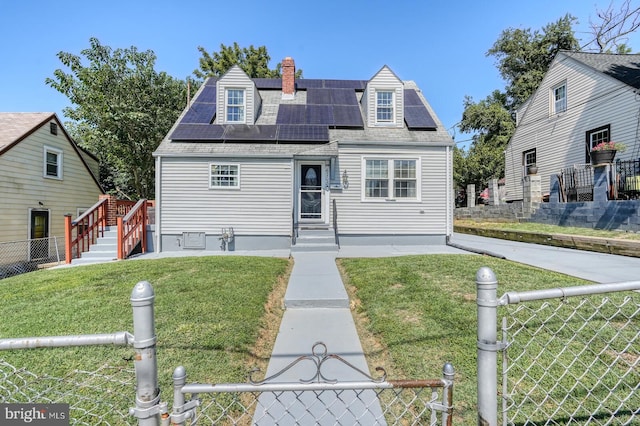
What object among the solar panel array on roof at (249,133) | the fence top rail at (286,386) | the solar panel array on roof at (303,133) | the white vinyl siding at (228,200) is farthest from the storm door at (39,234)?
the fence top rail at (286,386)

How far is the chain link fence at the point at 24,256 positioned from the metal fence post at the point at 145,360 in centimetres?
1164

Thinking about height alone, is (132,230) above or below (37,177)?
below

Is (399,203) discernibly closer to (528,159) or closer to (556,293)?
(556,293)

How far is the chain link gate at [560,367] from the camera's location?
4.67 ft

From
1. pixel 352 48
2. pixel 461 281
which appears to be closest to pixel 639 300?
pixel 461 281

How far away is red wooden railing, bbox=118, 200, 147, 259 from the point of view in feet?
29.0

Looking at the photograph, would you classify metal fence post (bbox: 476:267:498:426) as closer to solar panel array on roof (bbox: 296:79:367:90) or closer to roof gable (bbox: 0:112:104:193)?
solar panel array on roof (bbox: 296:79:367:90)

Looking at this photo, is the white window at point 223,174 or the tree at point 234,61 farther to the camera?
the tree at point 234,61

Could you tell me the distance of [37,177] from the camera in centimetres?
1283

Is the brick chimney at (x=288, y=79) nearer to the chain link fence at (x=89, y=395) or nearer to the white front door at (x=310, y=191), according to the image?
the white front door at (x=310, y=191)

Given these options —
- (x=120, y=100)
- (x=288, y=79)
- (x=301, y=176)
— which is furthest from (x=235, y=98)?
(x=120, y=100)

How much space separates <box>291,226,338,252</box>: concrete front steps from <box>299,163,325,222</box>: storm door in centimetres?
69

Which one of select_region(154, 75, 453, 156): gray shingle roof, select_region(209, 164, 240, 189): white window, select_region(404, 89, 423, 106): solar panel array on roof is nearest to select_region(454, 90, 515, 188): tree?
select_region(404, 89, 423, 106): solar panel array on roof

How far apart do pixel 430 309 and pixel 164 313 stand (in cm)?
351
